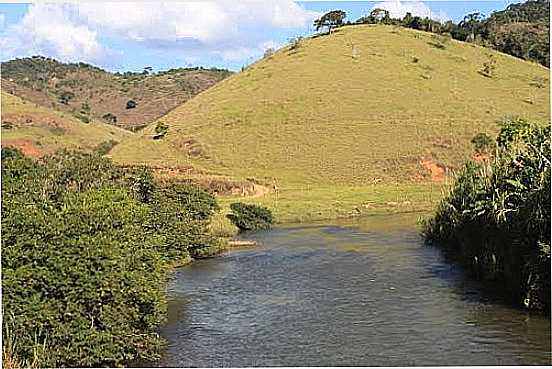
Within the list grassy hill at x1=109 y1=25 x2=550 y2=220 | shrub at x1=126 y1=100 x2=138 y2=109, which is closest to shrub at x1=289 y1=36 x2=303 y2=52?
grassy hill at x1=109 y1=25 x2=550 y2=220

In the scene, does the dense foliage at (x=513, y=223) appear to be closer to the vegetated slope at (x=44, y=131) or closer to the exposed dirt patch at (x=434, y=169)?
the exposed dirt patch at (x=434, y=169)

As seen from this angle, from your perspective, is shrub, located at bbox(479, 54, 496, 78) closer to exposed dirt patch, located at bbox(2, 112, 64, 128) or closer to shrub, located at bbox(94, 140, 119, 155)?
shrub, located at bbox(94, 140, 119, 155)

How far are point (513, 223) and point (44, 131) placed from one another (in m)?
50.7

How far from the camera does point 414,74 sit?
57094 millimetres

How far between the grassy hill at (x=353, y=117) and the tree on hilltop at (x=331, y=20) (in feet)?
19.7

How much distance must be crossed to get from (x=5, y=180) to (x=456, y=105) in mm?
40115

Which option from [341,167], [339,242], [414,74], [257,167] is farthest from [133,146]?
[339,242]

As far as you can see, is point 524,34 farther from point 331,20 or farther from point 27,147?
point 27,147

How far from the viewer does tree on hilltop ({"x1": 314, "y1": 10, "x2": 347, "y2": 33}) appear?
7050cm

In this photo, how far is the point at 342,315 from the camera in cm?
1598

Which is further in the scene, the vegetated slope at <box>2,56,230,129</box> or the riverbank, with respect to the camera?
the vegetated slope at <box>2,56,230,129</box>

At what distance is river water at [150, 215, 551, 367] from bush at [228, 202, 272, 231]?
7374 mm

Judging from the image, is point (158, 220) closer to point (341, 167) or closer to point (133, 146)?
point (341, 167)

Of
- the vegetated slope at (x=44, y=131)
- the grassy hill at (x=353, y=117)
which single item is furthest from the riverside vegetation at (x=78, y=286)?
the vegetated slope at (x=44, y=131)
